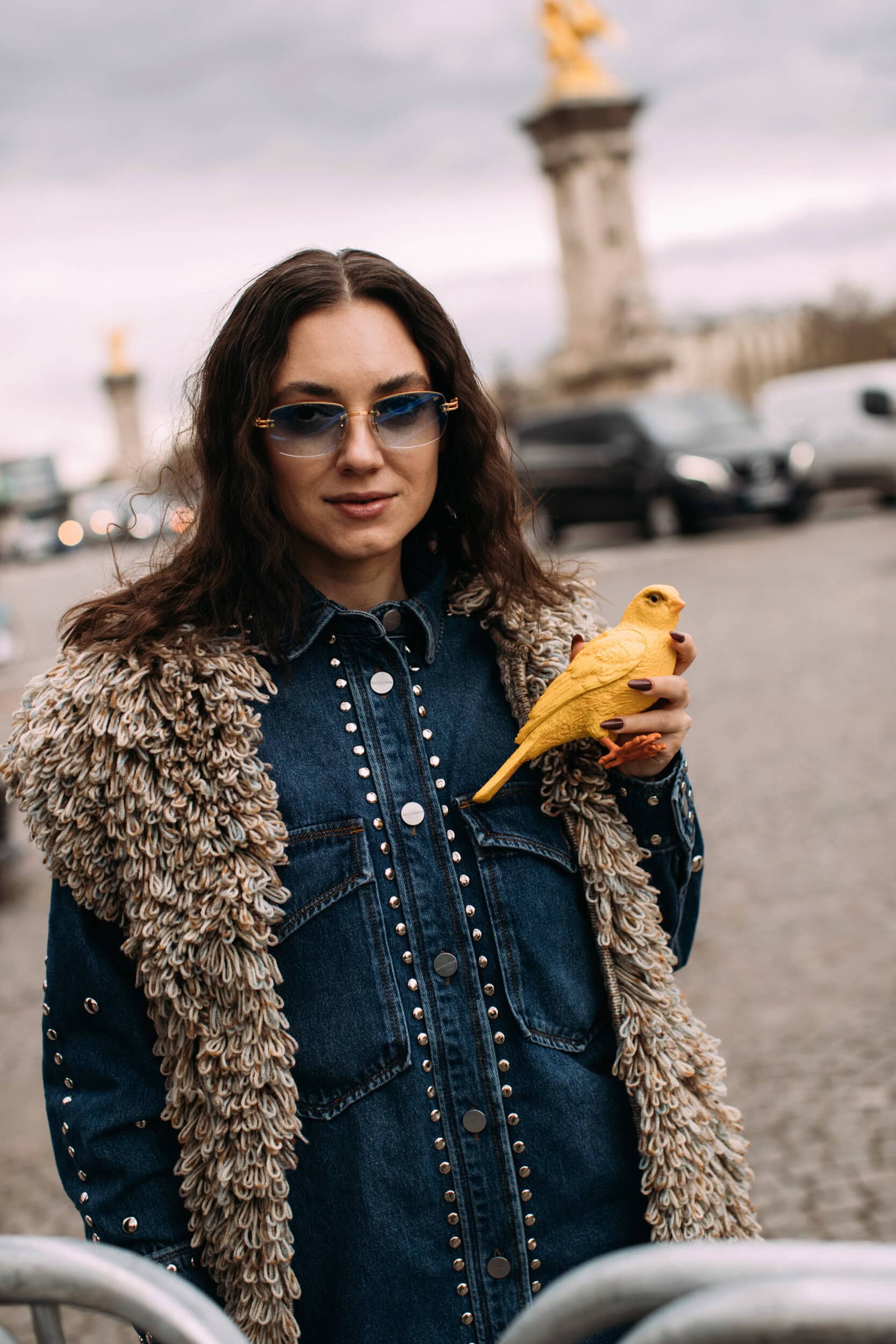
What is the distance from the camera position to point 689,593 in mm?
13078

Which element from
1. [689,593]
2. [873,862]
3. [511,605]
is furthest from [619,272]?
[511,605]

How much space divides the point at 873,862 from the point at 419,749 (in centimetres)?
448

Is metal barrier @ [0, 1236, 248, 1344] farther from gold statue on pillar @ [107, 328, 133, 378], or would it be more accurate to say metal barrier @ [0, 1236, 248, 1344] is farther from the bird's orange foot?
gold statue on pillar @ [107, 328, 133, 378]

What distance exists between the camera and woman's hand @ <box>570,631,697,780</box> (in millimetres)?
1629

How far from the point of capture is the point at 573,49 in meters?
26.2

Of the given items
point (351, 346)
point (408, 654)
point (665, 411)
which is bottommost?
point (665, 411)

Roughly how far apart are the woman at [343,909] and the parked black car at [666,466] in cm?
1529

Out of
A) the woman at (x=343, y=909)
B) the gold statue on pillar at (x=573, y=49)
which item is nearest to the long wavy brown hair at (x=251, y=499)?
the woman at (x=343, y=909)

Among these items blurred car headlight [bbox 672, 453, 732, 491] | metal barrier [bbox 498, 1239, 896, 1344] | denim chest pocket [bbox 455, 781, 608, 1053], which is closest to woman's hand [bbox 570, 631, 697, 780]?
denim chest pocket [bbox 455, 781, 608, 1053]

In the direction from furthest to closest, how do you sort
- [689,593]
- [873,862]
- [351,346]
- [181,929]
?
[689,593] < [873,862] < [351,346] < [181,929]

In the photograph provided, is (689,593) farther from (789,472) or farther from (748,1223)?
(748,1223)

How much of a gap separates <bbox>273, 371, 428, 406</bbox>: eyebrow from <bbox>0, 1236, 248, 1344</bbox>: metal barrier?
97 centimetres

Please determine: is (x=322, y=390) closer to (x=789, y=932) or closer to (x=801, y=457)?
(x=789, y=932)

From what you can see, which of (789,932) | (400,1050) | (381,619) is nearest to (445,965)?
(400,1050)
